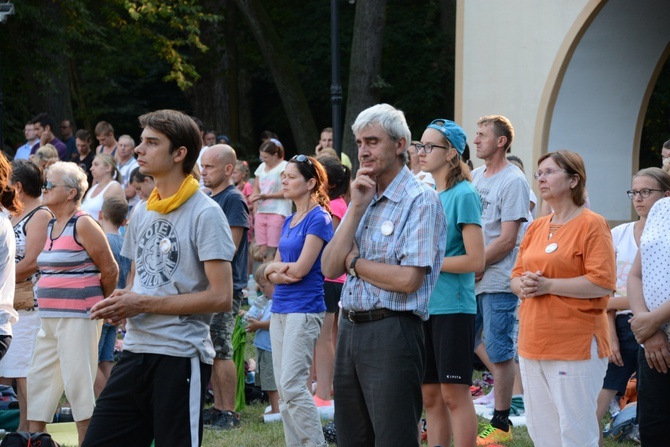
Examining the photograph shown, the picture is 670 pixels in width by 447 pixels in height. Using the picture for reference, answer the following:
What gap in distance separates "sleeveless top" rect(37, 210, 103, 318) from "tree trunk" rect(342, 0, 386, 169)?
1316 cm

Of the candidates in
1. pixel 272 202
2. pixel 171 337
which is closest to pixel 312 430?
pixel 171 337

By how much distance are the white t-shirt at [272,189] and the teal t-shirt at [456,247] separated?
7.75 metres

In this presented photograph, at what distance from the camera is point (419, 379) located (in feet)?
14.4

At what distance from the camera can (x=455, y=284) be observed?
5.73 metres

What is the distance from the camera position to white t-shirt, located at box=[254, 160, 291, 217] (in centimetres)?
1348

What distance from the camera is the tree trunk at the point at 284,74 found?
72.0 feet

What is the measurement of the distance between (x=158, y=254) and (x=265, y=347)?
3.90 meters

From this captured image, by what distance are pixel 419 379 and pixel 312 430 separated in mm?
2244

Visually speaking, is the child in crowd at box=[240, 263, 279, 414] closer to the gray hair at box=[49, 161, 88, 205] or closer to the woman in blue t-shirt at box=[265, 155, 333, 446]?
the woman in blue t-shirt at box=[265, 155, 333, 446]

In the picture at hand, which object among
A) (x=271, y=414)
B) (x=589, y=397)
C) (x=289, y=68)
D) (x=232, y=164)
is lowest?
(x=271, y=414)

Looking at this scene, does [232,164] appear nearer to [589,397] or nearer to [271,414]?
[271,414]

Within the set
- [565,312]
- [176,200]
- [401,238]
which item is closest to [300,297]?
[565,312]

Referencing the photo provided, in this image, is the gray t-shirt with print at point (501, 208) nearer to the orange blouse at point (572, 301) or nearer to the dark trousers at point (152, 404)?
the orange blouse at point (572, 301)

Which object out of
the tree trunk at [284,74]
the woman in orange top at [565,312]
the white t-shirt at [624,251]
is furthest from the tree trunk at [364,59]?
the woman in orange top at [565,312]
